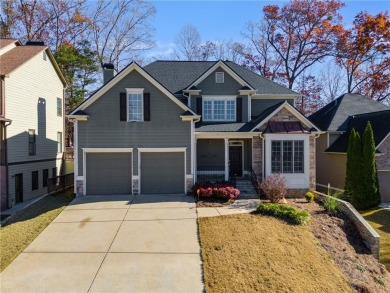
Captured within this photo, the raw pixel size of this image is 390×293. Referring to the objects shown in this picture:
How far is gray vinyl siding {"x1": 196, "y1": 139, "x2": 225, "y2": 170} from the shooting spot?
17.7 m

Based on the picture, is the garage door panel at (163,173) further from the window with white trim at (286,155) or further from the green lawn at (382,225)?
the green lawn at (382,225)

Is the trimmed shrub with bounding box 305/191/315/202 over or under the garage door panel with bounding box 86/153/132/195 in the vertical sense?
under

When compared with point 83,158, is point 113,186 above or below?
below

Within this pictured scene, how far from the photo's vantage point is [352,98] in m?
22.6

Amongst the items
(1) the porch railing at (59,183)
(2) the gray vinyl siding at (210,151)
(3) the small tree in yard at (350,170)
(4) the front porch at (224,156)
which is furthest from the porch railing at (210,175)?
(1) the porch railing at (59,183)

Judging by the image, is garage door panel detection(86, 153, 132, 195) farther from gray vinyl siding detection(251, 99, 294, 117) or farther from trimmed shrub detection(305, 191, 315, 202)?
trimmed shrub detection(305, 191, 315, 202)

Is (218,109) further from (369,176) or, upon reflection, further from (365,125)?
(365,125)

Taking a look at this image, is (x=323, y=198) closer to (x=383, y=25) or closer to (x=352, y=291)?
(x=352, y=291)

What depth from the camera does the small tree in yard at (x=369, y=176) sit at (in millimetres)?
14977

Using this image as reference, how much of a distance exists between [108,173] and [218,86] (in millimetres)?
7994

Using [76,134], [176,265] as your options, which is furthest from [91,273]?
[76,134]

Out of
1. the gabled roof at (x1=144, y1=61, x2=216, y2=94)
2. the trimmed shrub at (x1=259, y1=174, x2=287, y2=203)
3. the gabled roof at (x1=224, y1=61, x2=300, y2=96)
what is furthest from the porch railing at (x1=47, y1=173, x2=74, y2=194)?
the gabled roof at (x1=224, y1=61, x2=300, y2=96)

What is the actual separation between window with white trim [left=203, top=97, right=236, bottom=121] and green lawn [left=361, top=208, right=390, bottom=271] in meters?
8.54

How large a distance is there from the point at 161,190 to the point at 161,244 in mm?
6139
